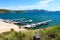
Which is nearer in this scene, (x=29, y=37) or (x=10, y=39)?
(x=10, y=39)

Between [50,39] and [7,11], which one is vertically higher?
[50,39]

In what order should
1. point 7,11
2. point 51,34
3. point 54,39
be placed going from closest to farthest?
point 54,39
point 51,34
point 7,11

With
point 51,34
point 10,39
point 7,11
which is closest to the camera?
point 10,39

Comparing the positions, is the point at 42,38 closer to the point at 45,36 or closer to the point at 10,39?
the point at 45,36

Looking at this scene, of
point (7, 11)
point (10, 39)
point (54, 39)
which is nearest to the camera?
point (10, 39)

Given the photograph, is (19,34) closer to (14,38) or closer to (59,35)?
(14,38)

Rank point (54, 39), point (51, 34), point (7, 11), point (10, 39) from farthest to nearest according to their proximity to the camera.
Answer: point (7, 11) → point (51, 34) → point (54, 39) → point (10, 39)

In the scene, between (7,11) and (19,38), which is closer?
(19,38)

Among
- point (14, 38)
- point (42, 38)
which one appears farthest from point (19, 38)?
point (42, 38)

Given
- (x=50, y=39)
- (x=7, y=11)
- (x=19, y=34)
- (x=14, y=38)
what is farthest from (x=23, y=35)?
(x=7, y=11)
